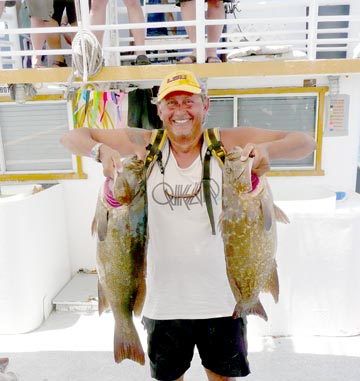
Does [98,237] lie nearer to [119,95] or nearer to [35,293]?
[35,293]

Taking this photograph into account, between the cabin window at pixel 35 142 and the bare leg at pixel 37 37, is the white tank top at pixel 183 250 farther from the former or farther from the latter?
the cabin window at pixel 35 142

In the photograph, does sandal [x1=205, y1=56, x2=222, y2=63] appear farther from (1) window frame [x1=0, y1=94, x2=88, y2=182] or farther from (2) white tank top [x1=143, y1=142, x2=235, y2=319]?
(2) white tank top [x1=143, y1=142, x2=235, y2=319]

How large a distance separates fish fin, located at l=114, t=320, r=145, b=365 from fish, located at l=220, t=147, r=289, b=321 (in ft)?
2.00

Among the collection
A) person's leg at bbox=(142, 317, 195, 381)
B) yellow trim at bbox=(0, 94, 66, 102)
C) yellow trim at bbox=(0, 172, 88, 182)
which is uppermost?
yellow trim at bbox=(0, 94, 66, 102)

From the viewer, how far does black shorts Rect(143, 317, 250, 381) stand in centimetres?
254

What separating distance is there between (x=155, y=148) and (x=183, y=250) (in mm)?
641

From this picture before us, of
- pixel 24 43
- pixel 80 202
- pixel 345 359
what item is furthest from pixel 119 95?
pixel 345 359

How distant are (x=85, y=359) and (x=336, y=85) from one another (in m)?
4.75

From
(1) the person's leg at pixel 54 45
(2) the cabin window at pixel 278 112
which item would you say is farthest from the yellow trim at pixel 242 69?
(1) the person's leg at pixel 54 45

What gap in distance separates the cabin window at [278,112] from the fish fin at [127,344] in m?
4.18

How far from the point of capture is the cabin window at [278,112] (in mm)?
5887

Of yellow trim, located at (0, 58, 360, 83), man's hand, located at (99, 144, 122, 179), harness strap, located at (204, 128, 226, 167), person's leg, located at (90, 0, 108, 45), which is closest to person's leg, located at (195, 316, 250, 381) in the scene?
harness strap, located at (204, 128, 226, 167)

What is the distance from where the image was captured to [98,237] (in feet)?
7.14

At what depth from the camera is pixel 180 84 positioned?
2.27 meters
